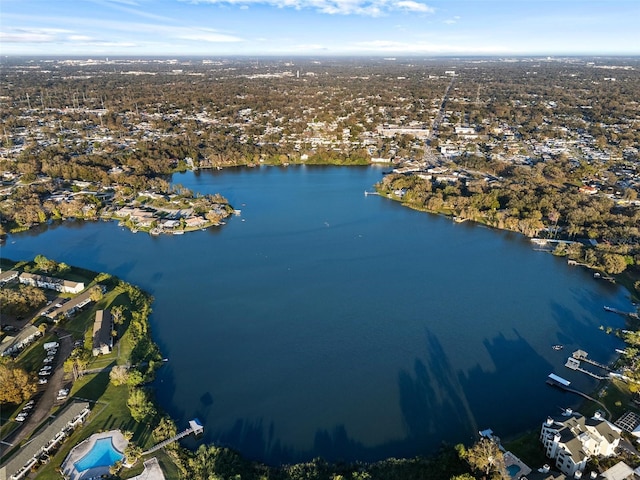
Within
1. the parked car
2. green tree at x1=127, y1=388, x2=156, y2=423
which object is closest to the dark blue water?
green tree at x1=127, y1=388, x2=156, y2=423

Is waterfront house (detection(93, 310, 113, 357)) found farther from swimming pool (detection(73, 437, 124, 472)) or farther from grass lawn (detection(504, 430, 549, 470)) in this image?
grass lawn (detection(504, 430, 549, 470))

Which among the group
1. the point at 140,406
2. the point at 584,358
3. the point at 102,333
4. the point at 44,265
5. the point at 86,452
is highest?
the point at 44,265

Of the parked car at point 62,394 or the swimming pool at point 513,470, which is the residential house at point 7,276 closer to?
the parked car at point 62,394

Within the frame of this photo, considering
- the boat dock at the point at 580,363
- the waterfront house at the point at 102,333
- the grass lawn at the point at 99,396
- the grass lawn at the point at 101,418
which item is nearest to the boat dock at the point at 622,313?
the boat dock at the point at 580,363

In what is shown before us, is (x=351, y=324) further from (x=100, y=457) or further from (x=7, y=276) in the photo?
(x=7, y=276)

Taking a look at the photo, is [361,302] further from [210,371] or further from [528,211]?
[528,211]

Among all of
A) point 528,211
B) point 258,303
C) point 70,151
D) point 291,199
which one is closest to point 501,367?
point 258,303

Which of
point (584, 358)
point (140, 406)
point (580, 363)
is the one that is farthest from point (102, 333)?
point (584, 358)
